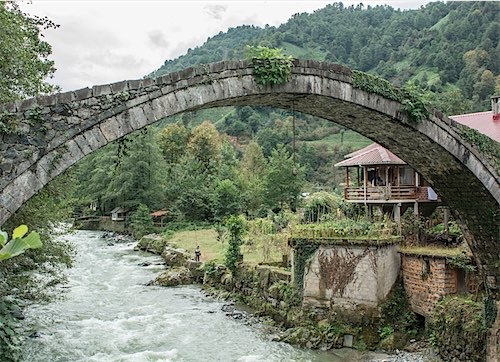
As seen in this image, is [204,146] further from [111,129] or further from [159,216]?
[111,129]

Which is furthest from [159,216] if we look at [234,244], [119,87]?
[119,87]

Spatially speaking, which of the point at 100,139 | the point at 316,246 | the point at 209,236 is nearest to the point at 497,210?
the point at 316,246

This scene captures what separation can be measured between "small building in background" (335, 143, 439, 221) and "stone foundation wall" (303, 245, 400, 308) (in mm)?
3681

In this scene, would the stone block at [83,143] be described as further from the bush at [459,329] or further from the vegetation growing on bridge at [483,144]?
the bush at [459,329]

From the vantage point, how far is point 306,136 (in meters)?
56.7

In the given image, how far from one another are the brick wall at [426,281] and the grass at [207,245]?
6012mm

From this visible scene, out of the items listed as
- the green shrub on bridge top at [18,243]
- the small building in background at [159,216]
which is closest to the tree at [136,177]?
the small building in background at [159,216]

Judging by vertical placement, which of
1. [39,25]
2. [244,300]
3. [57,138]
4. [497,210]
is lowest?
[244,300]

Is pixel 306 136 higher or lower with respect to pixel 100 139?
higher

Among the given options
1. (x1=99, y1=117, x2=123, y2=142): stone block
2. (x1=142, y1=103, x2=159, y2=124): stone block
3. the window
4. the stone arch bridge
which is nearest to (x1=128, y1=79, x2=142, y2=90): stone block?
the stone arch bridge

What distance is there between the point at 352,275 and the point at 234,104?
7.74 meters

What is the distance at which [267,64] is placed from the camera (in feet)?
22.8

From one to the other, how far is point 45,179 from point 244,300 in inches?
494

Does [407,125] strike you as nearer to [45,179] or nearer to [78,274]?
[45,179]
